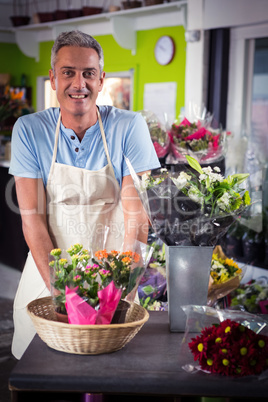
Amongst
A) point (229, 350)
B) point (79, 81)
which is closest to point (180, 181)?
point (229, 350)

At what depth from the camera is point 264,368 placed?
1.30 metres

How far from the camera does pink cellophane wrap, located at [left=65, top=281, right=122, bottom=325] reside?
1374mm

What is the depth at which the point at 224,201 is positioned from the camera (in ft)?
5.00

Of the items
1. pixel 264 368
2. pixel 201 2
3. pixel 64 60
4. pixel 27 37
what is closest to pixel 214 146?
pixel 64 60

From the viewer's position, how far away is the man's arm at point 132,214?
78.9 inches

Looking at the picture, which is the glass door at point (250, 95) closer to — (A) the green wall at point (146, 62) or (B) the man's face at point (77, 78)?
(A) the green wall at point (146, 62)

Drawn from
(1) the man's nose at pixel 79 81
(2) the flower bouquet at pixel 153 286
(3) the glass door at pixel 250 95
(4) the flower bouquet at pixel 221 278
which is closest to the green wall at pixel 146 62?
(3) the glass door at pixel 250 95

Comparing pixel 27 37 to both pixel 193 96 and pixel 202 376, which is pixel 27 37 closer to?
pixel 193 96

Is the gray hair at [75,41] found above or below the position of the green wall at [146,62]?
below

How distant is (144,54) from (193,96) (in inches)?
73.8

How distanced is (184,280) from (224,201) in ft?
0.83

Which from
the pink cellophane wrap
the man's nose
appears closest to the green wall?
the man's nose

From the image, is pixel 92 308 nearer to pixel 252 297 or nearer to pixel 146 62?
pixel 252 297

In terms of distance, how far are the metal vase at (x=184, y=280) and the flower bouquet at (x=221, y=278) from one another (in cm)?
84
